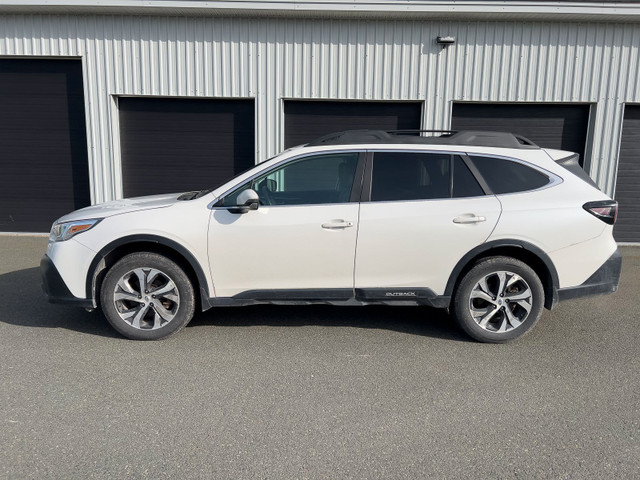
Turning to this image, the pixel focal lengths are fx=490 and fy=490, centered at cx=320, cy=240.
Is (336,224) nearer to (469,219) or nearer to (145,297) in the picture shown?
(469,219)

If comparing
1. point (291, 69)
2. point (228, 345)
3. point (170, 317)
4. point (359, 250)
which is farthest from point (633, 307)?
point (291, 69)

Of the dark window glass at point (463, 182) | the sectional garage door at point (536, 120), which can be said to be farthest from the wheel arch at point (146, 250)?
the sectional garage door at point (536, 120)

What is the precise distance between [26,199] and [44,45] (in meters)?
2.79

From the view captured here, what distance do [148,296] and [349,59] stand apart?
19.3 ft

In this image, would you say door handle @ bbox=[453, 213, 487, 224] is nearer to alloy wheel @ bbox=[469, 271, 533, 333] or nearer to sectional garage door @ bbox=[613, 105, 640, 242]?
alloy wheel @ bbox=[469, 271, 533, 333]

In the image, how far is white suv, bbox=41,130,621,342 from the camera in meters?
4.19

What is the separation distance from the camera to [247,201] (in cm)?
412

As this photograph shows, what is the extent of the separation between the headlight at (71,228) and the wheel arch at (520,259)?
316 cm

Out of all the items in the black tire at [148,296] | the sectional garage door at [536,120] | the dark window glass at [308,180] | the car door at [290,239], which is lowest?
the black tire at [148,296]

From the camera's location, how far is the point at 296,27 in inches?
332

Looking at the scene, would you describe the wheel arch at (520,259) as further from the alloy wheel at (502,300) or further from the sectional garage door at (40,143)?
the sectional garage door at (40,143)

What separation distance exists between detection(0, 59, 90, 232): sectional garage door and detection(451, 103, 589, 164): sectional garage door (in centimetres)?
692

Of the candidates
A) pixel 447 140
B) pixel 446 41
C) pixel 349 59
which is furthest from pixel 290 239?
pixel 446 41

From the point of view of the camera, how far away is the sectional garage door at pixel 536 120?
28.7 feet
